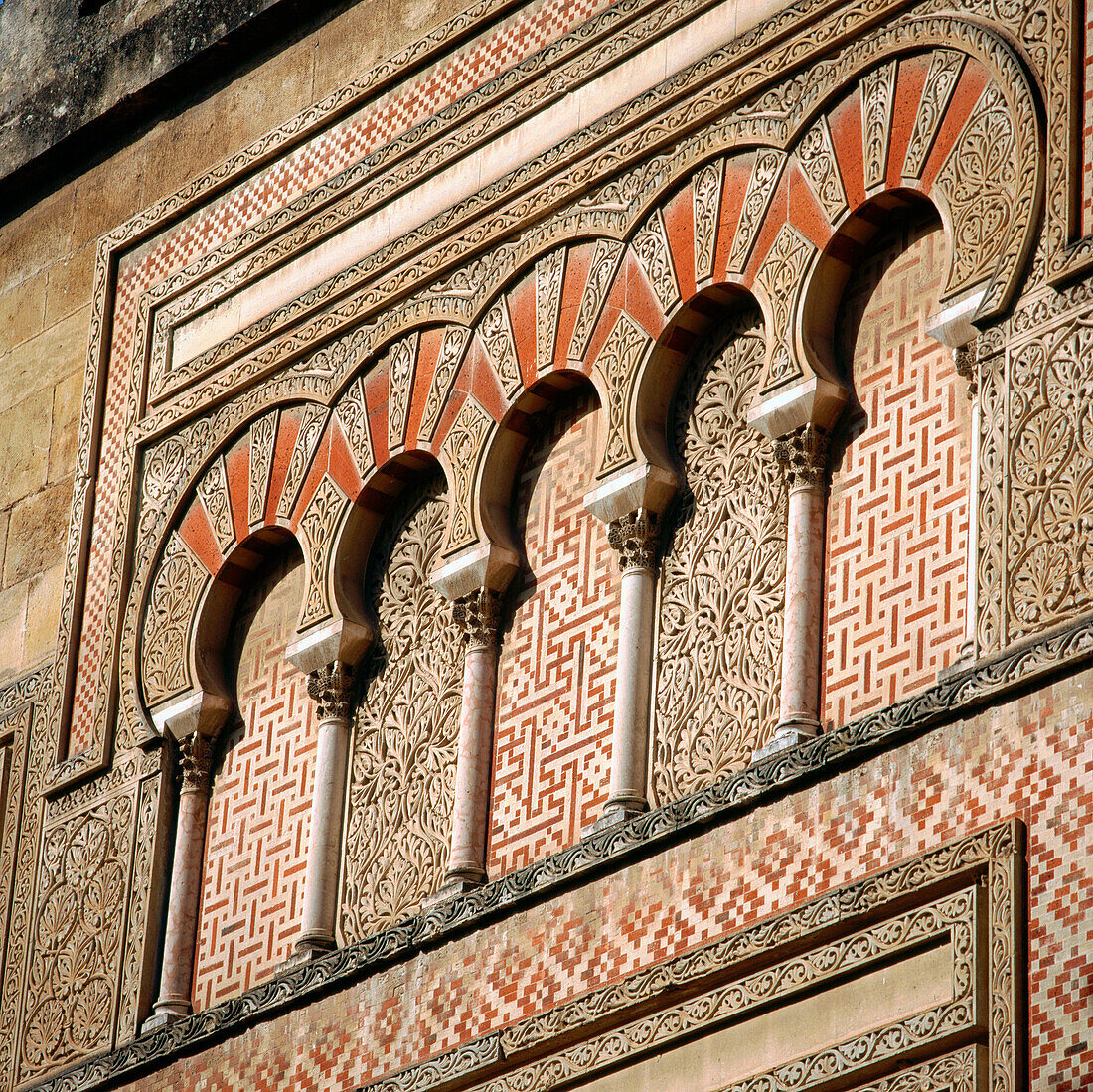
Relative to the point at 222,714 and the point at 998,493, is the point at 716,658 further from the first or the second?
the point at 222,714

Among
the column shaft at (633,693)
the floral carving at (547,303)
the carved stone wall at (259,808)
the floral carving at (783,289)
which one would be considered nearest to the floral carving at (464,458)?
the floral carving at (547,303)

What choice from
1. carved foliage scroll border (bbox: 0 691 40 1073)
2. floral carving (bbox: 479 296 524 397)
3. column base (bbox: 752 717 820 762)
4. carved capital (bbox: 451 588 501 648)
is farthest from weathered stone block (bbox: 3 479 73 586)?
column base (bbox: 752 717 820 762)

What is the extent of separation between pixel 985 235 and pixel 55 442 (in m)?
3.87

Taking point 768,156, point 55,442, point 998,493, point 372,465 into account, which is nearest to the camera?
point 998,493

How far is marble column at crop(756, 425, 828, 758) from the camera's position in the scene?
7.55m

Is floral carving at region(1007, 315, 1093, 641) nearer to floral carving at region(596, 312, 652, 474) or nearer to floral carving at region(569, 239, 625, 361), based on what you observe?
floral carving at region(596, 312, 652, 474)

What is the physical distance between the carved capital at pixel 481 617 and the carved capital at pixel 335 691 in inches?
18.9

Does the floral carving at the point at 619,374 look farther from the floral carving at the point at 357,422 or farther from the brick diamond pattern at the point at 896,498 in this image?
the floral carving at the point at 357,422

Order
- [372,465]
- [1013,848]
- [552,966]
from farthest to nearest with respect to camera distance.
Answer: [372,465]
[552,966]
[1013,848]

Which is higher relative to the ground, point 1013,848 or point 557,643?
point 557,643

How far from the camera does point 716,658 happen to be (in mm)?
7914

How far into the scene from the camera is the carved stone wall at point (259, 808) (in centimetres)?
885

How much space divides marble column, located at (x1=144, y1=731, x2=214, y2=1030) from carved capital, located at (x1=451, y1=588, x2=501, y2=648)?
3.73 ft

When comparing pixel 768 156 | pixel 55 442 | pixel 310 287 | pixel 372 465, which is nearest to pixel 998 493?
pixel 768 156
